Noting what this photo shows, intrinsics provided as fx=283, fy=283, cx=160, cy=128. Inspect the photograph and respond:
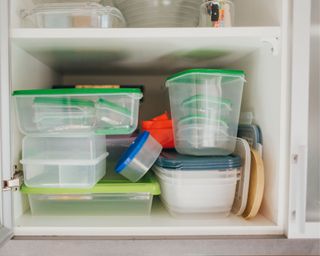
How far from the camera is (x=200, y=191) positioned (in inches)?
24.5

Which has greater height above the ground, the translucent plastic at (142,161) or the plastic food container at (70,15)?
the plastic food container at (70,15)

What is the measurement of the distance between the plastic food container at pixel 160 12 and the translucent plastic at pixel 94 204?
43 centimetres

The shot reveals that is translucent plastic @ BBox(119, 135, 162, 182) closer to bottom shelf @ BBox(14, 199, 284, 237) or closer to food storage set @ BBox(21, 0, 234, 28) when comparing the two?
bottom shelf @ BBox(14, 199, 284, 237)

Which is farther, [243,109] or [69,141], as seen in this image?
[243,109]

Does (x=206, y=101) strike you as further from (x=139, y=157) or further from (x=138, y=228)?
(x=138, y=228)

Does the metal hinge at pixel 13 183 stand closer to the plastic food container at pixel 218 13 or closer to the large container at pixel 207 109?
the large container at pixel 207 109

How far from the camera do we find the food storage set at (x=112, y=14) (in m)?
0.62

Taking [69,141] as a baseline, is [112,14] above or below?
above

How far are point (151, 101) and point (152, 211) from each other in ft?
1.79

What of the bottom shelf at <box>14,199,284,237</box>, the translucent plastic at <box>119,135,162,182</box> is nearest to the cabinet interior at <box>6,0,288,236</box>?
the bottom shelf at <box>14,199,284,237</box>

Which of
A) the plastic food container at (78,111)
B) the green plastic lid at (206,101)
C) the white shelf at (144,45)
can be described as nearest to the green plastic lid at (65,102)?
the plastic food container at (78,111)

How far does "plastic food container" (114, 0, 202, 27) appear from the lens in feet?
2.35

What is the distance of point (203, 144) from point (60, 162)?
1.05ft

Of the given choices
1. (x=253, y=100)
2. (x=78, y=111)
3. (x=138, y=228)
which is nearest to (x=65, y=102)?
(x=78, y=111)
